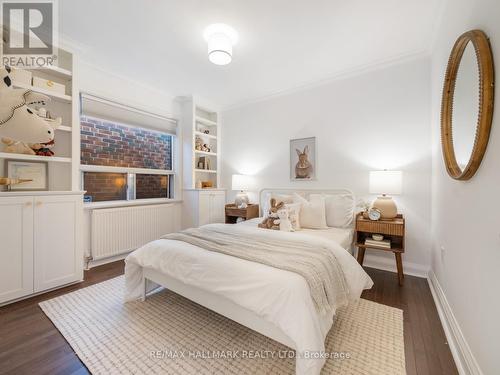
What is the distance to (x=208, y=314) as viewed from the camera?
74.3 inches

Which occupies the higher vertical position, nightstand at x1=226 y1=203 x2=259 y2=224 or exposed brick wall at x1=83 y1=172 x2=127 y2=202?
exposed brick wall at x1=83 y1=172 x2=127 y2=202

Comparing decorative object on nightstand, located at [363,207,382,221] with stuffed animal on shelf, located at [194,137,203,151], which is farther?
stuffed animal on shelf, located at [194,137,203,151]

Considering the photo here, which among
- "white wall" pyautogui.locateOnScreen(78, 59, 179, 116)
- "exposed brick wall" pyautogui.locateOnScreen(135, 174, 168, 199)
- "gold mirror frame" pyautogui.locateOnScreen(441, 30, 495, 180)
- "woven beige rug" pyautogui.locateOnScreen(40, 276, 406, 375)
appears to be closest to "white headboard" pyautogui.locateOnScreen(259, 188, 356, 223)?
"woven beige rug" pyautogui.locateOnScreen(40, 276, 406, 375)

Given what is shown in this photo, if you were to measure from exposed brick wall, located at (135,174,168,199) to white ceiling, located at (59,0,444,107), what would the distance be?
5.26ft

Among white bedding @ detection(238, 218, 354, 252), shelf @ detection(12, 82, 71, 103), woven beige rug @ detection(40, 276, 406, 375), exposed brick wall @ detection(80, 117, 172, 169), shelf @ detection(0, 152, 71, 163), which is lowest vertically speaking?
woven beige rug @ detection(40, 276, 406, 375)

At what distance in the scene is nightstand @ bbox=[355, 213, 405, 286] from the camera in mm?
2365

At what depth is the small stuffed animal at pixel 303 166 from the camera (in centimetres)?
342

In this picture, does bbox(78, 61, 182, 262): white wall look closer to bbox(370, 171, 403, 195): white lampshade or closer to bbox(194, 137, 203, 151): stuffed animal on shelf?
bbox(194, 137, 203, 151): stuffed animal on shelf

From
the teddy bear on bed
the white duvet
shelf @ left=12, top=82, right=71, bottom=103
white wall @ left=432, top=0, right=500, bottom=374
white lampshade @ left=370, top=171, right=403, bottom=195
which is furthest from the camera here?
the teddy bear on bed

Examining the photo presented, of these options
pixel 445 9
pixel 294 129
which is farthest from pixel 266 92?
pixel 445 9


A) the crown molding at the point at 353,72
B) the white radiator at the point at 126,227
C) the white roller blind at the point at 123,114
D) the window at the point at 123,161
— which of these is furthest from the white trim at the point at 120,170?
the crown molding at the point at 353,72

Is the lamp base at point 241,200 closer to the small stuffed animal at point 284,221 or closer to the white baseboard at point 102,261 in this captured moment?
the small stuffed animal at point 284,221

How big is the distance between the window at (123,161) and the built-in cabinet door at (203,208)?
2.35 feet

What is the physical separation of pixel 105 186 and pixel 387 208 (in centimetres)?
392
